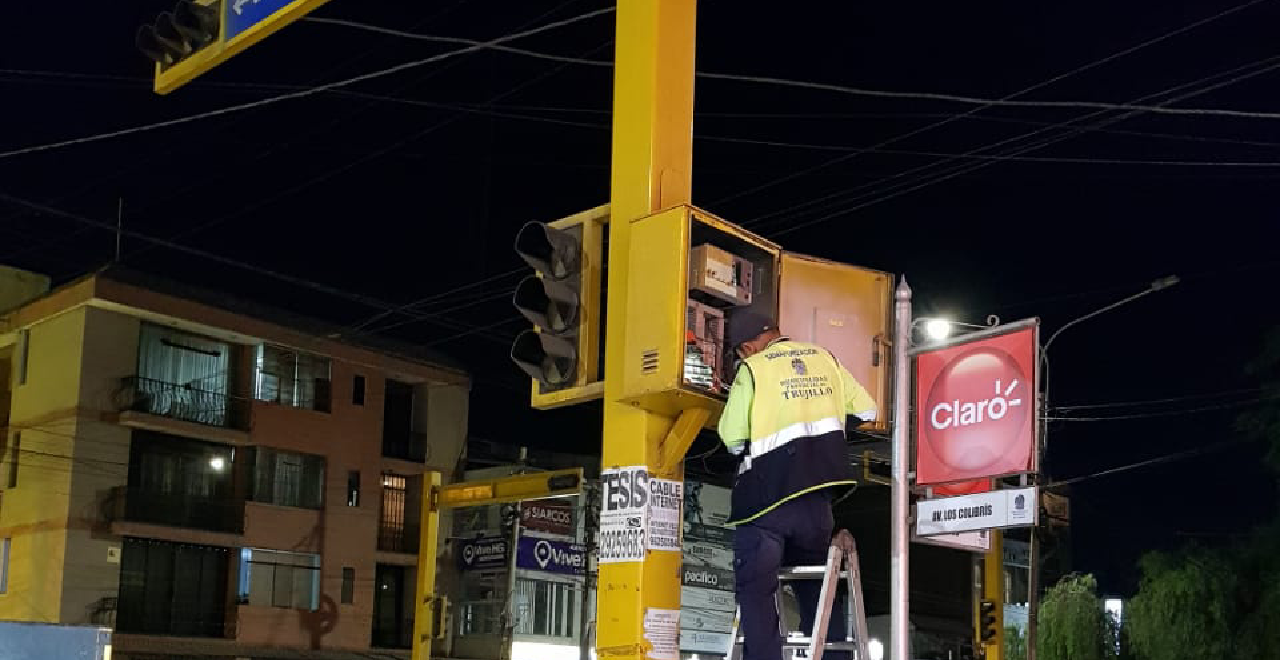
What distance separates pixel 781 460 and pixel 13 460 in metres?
38.7

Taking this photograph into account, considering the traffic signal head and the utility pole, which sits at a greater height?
the utility pole

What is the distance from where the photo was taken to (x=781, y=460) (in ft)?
25.5

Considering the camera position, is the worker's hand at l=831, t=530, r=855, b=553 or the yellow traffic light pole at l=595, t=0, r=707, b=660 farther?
the yellow traffic light pole at l=595, t=0, r=707, b=660

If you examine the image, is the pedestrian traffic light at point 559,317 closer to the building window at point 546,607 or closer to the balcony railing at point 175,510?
the balcony railing at point 175,510

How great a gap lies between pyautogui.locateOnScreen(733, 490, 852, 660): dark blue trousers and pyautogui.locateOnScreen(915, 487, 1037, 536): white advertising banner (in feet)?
1.96

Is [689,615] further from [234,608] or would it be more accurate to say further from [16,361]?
[16,361]

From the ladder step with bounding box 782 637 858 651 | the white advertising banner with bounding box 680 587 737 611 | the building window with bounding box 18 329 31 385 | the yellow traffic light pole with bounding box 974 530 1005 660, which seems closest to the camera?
the ladder step with bounding box 782 637 858 651

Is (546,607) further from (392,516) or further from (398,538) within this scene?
(392,516)

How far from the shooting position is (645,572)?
7.88 m

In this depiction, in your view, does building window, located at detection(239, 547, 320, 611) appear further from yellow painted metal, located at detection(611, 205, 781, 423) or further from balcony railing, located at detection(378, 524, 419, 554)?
yellow painted metal, located at detection(611, 205, 781, 423)

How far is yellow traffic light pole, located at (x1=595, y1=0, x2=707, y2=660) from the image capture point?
26.1 ft

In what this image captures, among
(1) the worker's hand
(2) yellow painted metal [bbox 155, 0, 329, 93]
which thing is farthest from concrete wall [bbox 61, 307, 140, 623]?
(1) the worker's hand

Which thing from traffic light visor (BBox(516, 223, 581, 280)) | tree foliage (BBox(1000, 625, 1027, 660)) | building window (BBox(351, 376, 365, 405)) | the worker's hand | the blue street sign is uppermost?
building window (BBox(351, 376, 365, 405))

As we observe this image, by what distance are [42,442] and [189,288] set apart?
5.84 metres
